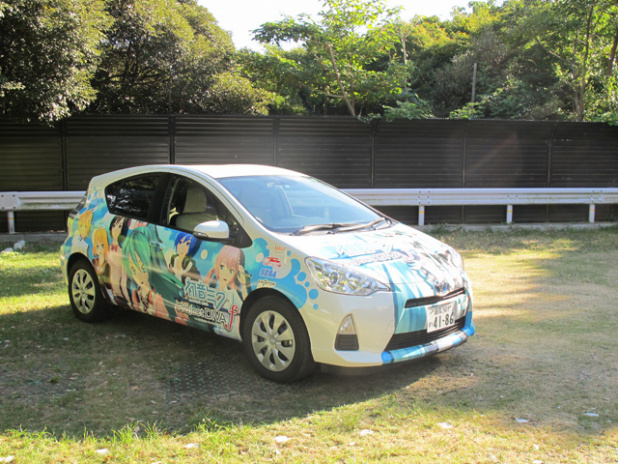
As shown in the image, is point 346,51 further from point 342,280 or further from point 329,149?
point 342,280

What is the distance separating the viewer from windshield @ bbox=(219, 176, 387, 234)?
4.95 m

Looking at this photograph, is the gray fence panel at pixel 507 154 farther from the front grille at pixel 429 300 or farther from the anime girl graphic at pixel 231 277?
the anime girl graphic at pixel 231 277

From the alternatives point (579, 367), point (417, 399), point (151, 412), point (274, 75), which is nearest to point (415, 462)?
point (417, 399)

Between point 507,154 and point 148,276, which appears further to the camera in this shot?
point 507,154

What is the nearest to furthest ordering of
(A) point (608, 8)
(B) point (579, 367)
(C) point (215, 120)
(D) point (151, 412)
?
1. (D) point (151, 412)
2. (B) point (579, 367)
3. (C) point (215, 120)
4. (A) point (608, 8)

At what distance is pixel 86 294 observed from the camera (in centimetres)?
606

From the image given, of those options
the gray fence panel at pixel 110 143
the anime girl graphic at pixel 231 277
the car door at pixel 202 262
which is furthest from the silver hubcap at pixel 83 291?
the gray fence panel at pixel 110 143

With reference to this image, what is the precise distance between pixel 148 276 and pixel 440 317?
255 centimetres

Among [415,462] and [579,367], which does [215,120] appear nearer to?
[579,367]

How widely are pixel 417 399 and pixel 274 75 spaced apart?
1493 centimetres

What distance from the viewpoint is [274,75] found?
17766mm

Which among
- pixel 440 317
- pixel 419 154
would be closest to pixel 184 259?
pixel 440 317

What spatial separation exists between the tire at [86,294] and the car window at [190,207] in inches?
48.1

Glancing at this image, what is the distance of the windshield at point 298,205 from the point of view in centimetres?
495
